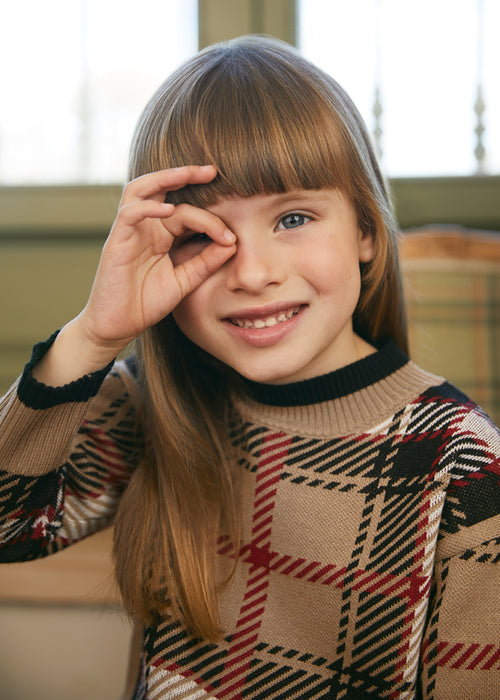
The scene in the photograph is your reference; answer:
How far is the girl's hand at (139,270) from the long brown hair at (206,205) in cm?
4

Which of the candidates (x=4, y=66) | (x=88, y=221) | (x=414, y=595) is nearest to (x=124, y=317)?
(x=414, y=595)

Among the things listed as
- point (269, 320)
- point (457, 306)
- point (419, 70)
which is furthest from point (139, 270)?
point (419, 70)

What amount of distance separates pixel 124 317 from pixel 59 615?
Answer: 993mm

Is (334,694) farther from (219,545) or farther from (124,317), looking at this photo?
(124,317)

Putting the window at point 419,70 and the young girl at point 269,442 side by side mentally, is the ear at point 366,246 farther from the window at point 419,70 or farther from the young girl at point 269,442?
the window at point 419,70

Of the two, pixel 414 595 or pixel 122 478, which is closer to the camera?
pixel 414 595

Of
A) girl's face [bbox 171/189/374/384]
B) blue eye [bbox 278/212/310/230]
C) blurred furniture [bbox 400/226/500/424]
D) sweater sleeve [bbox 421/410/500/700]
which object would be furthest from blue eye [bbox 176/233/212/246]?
blurred furniture [bbox 400/226/500/424]

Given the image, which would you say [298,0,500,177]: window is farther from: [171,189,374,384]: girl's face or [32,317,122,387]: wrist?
[32,317,122,387]: wrist

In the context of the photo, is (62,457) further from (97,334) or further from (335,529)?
(335,529)

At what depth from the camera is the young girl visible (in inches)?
A: 31.0

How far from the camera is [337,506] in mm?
875

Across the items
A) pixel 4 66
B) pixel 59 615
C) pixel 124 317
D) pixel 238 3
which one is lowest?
pixel 59 615

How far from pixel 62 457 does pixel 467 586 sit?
1.79 feet

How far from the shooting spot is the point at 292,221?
0.82 meters
